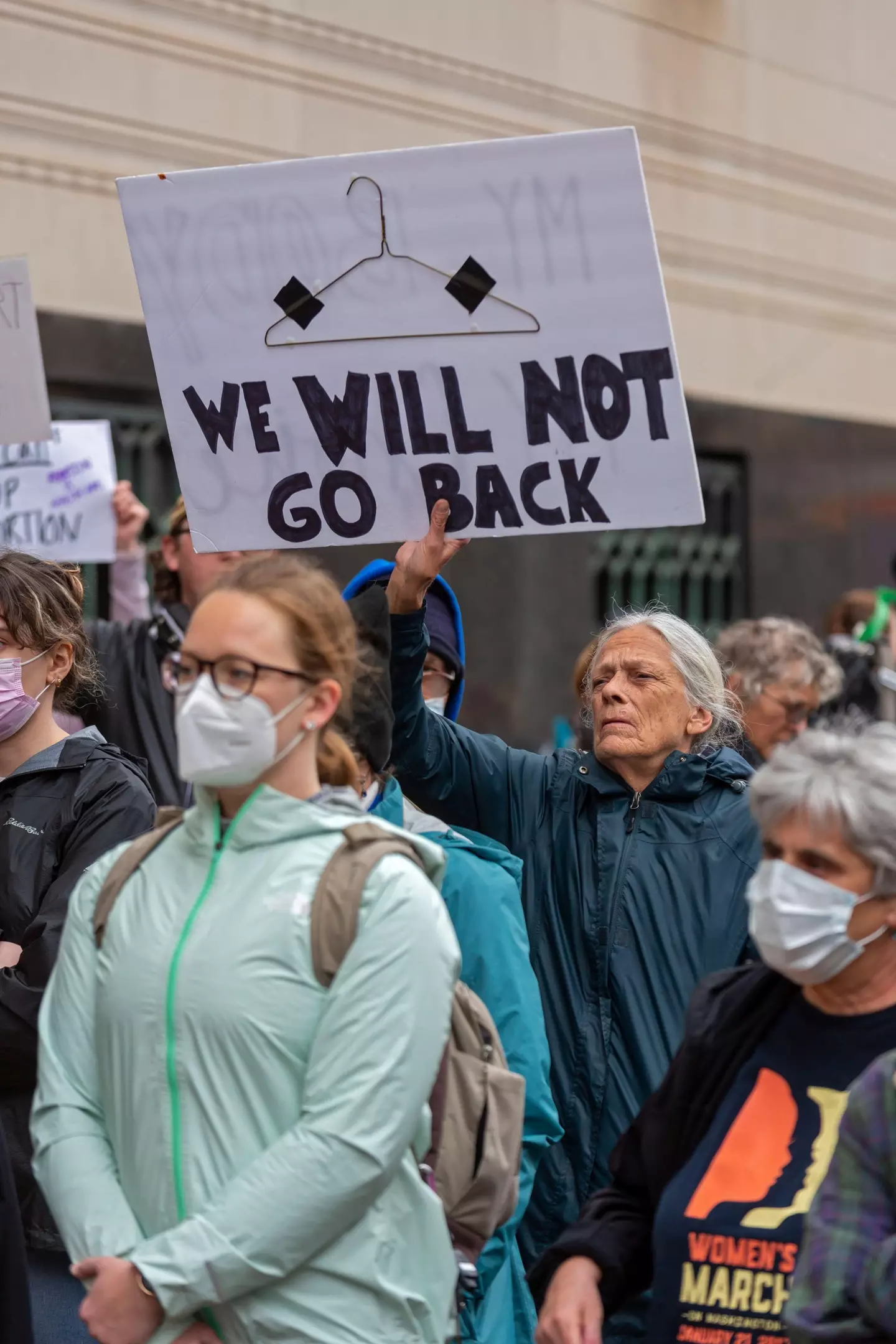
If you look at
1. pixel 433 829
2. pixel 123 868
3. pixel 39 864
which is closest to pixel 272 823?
→ pixel 123 868

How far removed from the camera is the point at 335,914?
2.40 metres

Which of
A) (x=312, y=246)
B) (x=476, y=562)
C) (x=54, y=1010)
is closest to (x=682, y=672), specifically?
(x=312, y=246)

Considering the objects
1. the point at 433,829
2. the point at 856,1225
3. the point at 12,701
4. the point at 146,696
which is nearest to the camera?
the point at 856,1225

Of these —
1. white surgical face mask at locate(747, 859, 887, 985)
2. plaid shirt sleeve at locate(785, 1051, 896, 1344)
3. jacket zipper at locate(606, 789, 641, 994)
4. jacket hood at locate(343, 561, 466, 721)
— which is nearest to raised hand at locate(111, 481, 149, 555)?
jacket hood at locate(343, 561, 466, 721)

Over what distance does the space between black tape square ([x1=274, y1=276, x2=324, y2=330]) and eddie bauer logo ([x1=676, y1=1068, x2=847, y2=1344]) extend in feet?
6.33

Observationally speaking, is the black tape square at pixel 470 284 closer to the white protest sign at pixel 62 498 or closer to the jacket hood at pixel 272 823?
the jacket hood at pixel 272 823

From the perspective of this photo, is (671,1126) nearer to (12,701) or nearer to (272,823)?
(272,823)

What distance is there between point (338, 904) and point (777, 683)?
3789 millimetres

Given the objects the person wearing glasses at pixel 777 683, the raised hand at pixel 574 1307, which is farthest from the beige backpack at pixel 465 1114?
the person wearing glasses at pixel 777 683

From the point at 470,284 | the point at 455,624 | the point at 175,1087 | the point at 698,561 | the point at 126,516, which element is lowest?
the point at 698,561

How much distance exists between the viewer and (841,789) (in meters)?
2.42

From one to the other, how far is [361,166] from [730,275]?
7902 mm

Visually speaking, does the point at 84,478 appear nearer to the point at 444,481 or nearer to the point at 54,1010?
the point at 444,481

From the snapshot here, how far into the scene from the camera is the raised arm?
12.1ft
